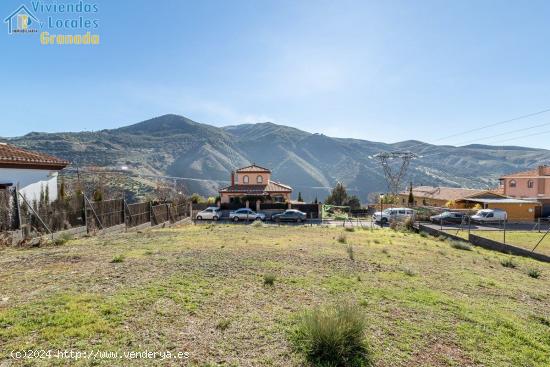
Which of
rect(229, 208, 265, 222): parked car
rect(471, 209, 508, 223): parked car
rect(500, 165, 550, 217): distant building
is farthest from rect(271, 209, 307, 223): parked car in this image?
rect(500, 165, 550, 217): distant building

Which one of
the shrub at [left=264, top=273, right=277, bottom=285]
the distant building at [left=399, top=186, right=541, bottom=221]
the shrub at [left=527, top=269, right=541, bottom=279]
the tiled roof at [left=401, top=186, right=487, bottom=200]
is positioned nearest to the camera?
the shrub at [left=264, top=273, right=277, bottom=285]

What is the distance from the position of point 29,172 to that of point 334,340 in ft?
60.6

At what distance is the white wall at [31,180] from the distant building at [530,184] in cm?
6334

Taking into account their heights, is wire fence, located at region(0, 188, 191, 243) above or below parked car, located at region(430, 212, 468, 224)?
above

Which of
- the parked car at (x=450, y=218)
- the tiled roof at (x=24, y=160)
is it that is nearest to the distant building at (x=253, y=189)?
the parked car at (x=450, y=218)

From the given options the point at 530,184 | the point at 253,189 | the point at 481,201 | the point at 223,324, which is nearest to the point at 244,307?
the point at 223,324

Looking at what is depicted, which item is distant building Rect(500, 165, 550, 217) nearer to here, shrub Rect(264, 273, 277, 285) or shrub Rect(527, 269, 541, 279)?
shrub Rect(527, 269, 541, 279)

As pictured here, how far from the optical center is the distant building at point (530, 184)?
168 ft

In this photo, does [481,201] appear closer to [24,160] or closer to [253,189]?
[253,189]

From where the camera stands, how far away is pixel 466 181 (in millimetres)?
187375

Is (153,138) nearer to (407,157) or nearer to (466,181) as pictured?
(407,157)

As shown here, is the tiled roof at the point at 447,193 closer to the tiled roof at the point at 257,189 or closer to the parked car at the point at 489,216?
the parked car at the point at 489,216

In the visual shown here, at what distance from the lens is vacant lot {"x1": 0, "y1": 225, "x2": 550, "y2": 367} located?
4.20 metres

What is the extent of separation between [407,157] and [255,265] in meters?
46.9
